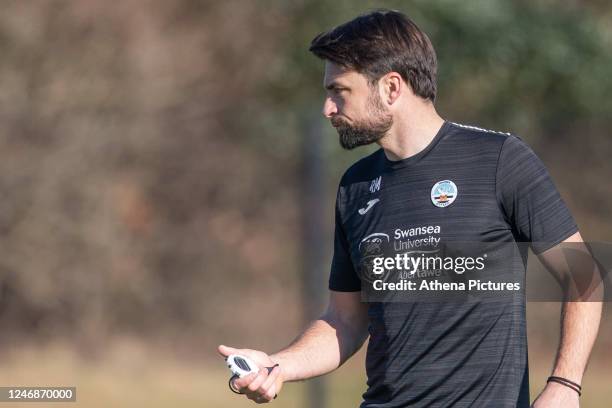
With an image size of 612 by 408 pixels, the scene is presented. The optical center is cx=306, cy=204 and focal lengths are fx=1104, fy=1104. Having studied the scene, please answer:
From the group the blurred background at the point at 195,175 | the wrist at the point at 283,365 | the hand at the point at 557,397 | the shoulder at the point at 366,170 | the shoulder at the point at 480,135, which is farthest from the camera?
the blurred background at the point at 195,175

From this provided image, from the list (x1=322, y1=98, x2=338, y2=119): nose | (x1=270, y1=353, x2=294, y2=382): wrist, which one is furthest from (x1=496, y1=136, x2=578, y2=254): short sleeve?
(x1=270, y1=353, x2=294, y2=382): wrist

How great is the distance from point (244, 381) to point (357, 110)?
113 centimetres

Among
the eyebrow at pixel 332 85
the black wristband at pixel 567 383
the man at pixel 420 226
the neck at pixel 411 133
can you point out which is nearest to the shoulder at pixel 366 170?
the man at pixel 420 226

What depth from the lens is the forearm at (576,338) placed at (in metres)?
3.62

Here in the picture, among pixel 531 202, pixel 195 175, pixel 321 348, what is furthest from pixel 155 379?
pixel 531 202

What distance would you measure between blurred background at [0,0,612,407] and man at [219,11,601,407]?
4.18 metres

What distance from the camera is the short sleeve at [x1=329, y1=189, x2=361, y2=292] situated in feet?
14.3

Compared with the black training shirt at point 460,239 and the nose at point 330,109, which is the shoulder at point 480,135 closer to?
the black training shirt at point 460,239

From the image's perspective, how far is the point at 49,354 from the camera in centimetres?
1152

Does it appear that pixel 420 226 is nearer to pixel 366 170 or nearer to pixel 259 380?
pixel 366 170

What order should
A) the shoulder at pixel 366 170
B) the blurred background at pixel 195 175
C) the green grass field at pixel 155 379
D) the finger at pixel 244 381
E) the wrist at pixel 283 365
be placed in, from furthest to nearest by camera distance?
1. the blurred background at pixel 195 175
2. the green grass field at pixel 155 379
3. the shoulder at pixel 366 170
4. the wrist at pixel 283 365
5. the finger at pixel 244 381

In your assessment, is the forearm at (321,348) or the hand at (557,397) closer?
the hand at (557,397)

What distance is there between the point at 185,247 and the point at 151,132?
1.79 meters

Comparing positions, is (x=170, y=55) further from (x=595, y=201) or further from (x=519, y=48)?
(x=595, y=201)
